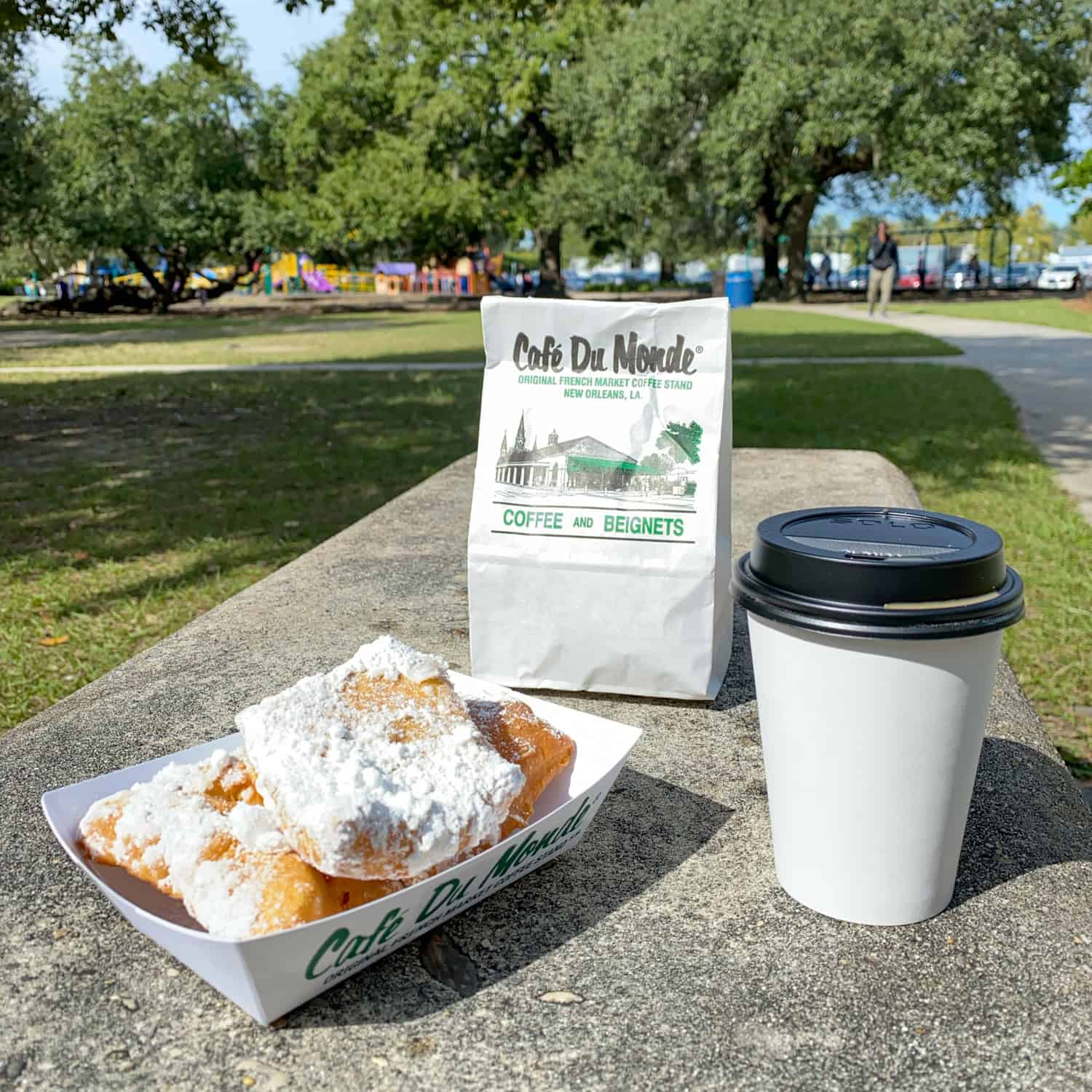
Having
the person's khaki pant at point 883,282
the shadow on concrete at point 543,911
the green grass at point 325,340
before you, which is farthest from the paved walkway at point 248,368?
the person's khaki pant at point 883,282

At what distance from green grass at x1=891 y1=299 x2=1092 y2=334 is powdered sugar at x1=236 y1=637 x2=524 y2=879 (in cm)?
1895

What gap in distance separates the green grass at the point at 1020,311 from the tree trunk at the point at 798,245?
3.54 metres

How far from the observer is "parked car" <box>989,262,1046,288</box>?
3834 cm

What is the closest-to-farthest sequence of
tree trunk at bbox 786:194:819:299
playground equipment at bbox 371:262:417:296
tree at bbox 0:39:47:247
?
tree at bbox 0:39:47:247 < tree trunk at bbox 786:194:819:299 < playground equipment at bbox 371:262:417:296

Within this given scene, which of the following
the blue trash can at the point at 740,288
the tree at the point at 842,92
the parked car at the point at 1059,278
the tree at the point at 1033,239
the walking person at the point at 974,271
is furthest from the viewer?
the tree at the point at 1033,239

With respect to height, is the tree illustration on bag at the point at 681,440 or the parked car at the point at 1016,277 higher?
the tree illustration on bag at the point at 681,440

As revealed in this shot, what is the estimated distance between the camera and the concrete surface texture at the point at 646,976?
134cm

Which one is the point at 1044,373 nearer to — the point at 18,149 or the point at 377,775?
the point at 377,775

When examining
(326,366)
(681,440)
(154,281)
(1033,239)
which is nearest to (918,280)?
(154,281)

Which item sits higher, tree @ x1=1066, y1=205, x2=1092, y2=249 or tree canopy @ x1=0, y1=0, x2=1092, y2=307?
tree canopy @ x1=0, y1=0, x2=1092, y2=307

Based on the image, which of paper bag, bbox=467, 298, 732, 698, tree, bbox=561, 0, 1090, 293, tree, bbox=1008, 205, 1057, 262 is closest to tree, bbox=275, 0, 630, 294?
tree, bbox=561, 0, 1090, 293

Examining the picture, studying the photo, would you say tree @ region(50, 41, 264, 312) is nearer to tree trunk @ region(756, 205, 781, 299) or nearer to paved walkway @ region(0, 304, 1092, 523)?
tree trunk @ region(756, 205, 781, 299)

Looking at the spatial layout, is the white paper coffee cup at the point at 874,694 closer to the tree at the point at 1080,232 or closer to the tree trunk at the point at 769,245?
the tree trunk at the point at 769,245

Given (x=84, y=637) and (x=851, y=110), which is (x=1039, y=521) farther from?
(x=851, y=110)
